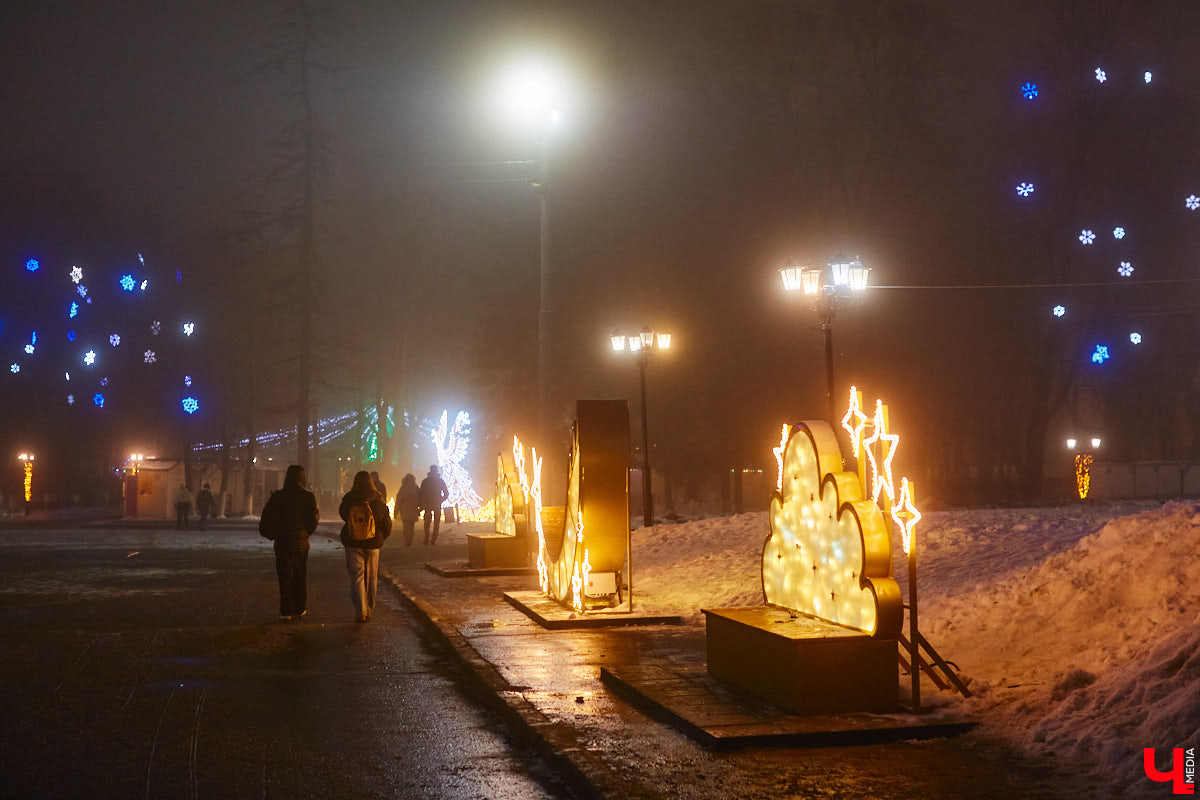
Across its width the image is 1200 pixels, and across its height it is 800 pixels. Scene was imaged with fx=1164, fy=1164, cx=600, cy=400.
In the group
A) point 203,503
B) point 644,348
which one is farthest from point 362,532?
point 203,503

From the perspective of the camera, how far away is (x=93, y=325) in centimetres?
6700

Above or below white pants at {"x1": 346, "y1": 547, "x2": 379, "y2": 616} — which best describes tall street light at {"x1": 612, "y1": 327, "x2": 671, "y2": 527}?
above

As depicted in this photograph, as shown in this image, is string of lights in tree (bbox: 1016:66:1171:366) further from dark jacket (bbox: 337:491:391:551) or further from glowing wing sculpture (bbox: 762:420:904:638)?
glowing wing sculpture (bbox: 762:420:904:638)

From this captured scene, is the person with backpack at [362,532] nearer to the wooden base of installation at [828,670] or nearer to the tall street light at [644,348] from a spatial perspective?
the wooden base of installation at [828,670]

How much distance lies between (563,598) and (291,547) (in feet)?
11.4

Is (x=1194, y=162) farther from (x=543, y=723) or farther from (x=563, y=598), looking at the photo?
(x=543, y=723)

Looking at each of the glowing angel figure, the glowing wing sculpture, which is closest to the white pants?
the glowing wing sculpture

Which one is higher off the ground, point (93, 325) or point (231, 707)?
point (93, 325)

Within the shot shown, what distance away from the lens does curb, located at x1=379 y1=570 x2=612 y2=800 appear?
6379 millimetres

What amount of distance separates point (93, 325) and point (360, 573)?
193ft

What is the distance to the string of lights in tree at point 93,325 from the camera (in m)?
59.9

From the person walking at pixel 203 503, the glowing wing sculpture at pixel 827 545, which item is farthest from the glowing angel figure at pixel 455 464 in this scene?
the glowing wing sculpture at pixel 827 545

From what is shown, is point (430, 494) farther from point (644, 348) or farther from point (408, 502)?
point (644, 348)

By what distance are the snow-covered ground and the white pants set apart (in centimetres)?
357
